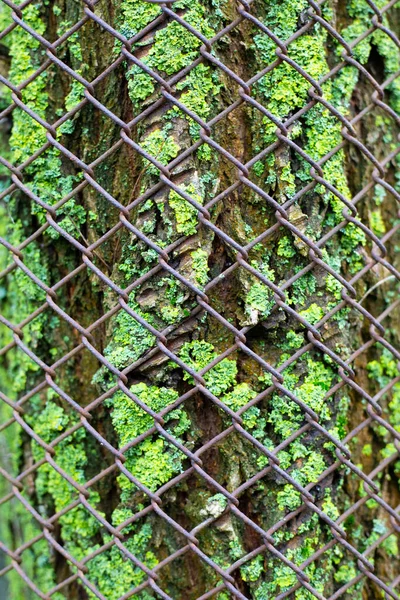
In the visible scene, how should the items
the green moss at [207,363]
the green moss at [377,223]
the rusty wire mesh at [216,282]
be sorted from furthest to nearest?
the green moss at [377,223], the green moss at [207,363], the rusty wire mesh at [216,282]

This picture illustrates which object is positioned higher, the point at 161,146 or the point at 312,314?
the point at 161,146

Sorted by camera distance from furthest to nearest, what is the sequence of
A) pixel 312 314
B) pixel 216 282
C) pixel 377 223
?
pixel 377 223 → pixel 312 314 → pixel 216 282

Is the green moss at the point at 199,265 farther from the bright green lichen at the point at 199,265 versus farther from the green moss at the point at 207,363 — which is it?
the green moss at the point at 207,363

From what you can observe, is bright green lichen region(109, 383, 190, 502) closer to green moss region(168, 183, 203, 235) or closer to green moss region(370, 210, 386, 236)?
green moss region(168, 183, 203, 235)

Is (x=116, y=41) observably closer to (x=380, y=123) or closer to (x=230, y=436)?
(x=380, y=123)

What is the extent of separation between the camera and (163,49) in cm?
144

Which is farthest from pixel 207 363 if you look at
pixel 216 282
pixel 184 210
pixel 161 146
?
pixel 161 146

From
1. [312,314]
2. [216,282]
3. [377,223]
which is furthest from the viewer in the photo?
[377,223]

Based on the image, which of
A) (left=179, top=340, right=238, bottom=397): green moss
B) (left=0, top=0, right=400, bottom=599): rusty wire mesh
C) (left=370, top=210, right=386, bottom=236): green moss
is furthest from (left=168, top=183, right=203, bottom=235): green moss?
(left=370, top=210, right=386, bottom=236): green moss

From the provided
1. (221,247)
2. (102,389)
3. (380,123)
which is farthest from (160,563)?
(380,123)

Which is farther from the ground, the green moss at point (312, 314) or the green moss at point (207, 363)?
the green moss at point (207, 363)

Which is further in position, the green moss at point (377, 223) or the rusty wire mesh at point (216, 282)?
the green moss at point (377, 223)

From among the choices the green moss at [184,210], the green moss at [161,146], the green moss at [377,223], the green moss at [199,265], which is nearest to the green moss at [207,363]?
the green moss at [199,265]

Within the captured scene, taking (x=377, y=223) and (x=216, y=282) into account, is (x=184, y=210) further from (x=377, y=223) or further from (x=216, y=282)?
(x=377, y=223)
